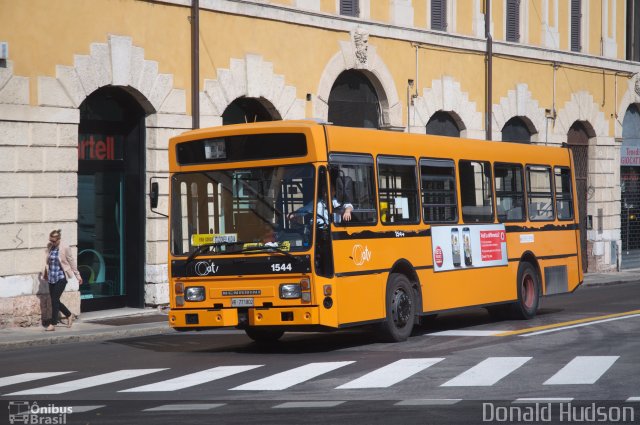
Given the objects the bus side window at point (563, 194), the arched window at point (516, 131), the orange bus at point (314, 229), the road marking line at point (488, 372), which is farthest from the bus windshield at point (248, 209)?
the arched window at point (516, 131)

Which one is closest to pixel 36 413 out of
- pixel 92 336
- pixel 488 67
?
pixel 92 336

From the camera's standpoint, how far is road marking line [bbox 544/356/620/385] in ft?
43.4

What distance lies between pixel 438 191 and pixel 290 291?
3830mm

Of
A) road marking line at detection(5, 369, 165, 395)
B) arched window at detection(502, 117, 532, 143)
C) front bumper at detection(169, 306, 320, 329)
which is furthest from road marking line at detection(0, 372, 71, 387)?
arched window at detection(502, 117, 532, 143)

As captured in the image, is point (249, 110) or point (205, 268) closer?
point (205, 268)

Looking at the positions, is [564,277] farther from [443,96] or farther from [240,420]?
[240,420]

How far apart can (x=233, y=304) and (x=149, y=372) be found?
185 cm

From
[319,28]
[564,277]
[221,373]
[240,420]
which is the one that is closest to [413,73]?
[319,28]

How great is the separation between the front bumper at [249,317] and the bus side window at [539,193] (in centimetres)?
715

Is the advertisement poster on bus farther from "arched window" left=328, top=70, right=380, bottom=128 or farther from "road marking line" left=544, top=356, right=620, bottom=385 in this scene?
"arched window" left=328, top=70, right=380, bottom=128

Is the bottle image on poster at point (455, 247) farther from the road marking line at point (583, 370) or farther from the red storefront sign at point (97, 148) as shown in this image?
the red storefront sign at point (97, 148)

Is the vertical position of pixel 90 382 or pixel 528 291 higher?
pixel 528 291

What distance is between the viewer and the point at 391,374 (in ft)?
46.5

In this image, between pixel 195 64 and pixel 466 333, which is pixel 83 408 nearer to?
pixel 466 333
